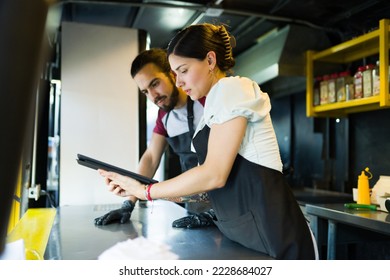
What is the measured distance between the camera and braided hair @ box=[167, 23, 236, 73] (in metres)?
0.84

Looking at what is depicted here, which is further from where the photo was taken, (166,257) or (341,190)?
(341,190)

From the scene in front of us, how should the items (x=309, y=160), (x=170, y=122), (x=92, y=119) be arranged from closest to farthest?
1. (x=170, y=122)
2. (x=92, y=119)
3. (x=309, y=160)

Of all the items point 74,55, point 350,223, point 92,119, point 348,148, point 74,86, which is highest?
point 74,55

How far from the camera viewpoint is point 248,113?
2.39 feet

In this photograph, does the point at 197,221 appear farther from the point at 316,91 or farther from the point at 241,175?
the point at 316,91

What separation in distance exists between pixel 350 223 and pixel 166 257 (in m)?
0.86

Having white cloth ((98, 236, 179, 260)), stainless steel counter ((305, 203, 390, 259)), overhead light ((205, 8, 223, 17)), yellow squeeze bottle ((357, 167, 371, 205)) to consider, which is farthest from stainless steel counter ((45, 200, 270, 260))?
overhead light ((205, 8, 223, 17))

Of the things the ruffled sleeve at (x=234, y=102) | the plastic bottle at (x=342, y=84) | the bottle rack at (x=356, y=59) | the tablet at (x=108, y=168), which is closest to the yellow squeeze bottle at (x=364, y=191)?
the bottle rack at (x=356, y=59)

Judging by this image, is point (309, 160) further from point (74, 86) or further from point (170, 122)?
point (74, 86)

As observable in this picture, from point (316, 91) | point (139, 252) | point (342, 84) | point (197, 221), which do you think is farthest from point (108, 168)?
point (316, 91)

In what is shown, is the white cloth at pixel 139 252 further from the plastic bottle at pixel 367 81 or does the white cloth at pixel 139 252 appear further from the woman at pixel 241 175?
the plastic bottle at pixel 367 81
